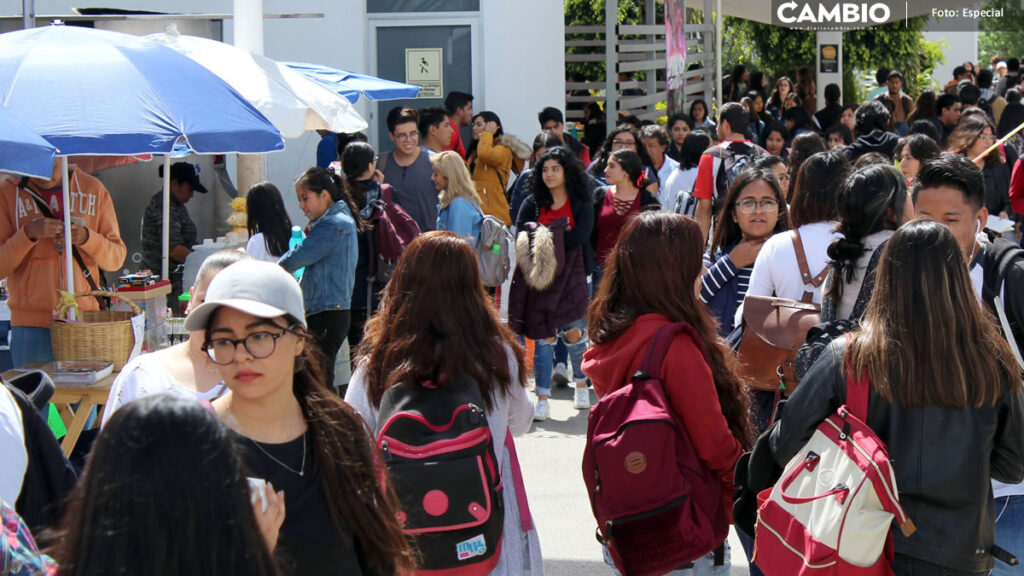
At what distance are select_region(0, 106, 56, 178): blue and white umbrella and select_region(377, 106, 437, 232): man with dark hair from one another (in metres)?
4.37

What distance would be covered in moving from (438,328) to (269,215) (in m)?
3.69

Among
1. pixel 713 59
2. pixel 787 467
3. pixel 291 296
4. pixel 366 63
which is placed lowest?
pixel 787 467

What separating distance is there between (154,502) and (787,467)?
1.93 metres

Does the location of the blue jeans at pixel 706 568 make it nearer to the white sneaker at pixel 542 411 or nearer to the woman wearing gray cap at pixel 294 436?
the woman wearing gray cap at pixel 294 436

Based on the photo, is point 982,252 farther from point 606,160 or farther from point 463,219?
point 606,160

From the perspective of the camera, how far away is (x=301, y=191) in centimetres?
677

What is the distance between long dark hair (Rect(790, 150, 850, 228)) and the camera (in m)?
4.63

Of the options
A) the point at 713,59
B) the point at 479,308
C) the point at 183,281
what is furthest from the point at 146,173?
the point at 713,59

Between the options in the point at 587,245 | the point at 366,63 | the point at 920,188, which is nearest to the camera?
the point at 920,188

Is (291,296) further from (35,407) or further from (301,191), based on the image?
(301,191)

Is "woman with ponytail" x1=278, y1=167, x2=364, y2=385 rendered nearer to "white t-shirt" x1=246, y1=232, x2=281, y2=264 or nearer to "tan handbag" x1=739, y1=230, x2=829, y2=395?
"white t-shirt" x1=246, y1=232, x2=281, y2=264

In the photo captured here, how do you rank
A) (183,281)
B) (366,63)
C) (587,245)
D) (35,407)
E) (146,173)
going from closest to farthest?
1. (35,407)
2. (587,245)
3. (183,281)
4. (146,173)
5. (366,63)

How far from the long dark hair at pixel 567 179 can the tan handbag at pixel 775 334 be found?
3571 mm

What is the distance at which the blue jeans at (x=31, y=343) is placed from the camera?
239 inches
